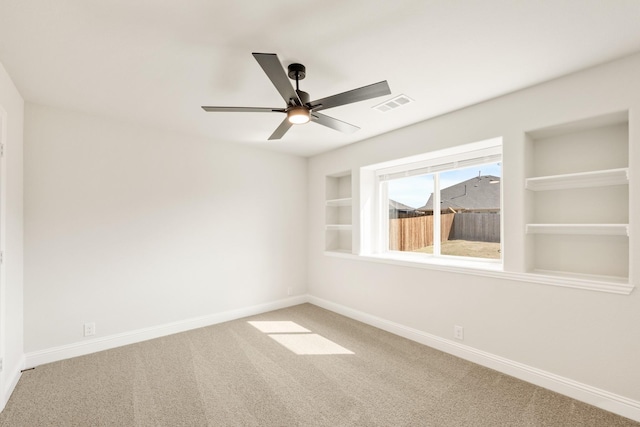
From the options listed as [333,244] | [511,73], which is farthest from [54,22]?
[333,244]

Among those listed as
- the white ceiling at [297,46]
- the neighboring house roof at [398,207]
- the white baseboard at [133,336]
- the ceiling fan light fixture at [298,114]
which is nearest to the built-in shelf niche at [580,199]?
the white ceiling at [297,46]

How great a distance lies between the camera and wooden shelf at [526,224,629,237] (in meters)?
2.15

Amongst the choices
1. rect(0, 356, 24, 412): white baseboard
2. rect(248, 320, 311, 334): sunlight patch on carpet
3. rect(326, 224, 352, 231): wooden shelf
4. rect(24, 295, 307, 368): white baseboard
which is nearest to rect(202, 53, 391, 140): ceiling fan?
rect(326, 224, 352, 231): wooden shelf

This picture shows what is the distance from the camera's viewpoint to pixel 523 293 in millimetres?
2518

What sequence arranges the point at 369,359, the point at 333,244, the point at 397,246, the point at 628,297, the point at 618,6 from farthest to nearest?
the point at 333,244, the point at 397,246, the point at 369,359, the point at 628,297, the point at 618,6

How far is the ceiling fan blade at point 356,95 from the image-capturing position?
183cm

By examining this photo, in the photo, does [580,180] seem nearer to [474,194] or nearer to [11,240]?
[474,194]

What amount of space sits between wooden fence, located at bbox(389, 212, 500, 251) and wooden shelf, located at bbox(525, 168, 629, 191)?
2.01 ft

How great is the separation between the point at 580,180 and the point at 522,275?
0.89 meters

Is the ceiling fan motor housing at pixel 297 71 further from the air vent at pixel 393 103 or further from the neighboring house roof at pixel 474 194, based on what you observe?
the neighboring house roof at pixel 474 194

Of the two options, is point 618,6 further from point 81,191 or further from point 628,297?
point 81,191

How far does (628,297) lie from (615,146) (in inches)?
45.6

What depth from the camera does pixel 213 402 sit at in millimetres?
2205

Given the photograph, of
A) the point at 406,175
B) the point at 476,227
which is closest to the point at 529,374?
the point at 476,227
